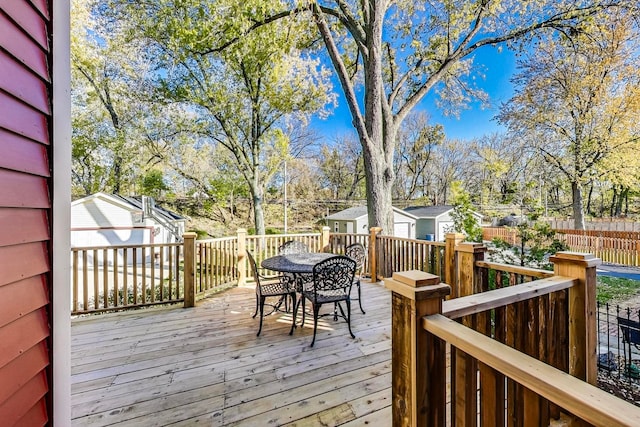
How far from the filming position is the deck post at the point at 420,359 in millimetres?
1100

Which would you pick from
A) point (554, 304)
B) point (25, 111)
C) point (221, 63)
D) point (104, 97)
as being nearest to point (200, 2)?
point (221, 63)

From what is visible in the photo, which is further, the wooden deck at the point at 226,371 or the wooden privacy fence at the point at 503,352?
the wooden deck at the point at 226,371

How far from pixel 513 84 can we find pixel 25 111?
13.8 m

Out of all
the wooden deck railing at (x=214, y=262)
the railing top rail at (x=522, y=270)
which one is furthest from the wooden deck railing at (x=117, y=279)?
the railing top rail at (x=522, y=270)

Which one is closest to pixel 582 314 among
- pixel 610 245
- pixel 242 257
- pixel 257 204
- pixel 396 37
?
pixel 242 257

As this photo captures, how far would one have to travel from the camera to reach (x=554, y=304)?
5.57 ft

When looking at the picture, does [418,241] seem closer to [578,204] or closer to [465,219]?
[465,219]

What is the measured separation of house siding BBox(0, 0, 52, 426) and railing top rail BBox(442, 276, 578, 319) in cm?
161

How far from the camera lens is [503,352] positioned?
2.95ft

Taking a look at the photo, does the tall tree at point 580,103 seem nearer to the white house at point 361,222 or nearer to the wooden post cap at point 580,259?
the white house at point 361,222

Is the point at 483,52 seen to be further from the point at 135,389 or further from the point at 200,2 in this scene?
the point at 135,389

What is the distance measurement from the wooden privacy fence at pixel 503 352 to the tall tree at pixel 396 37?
4.03m

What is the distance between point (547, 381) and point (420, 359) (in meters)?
0.42

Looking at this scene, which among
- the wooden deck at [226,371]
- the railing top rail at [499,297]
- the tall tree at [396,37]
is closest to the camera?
the railing top rail at [499,297]
